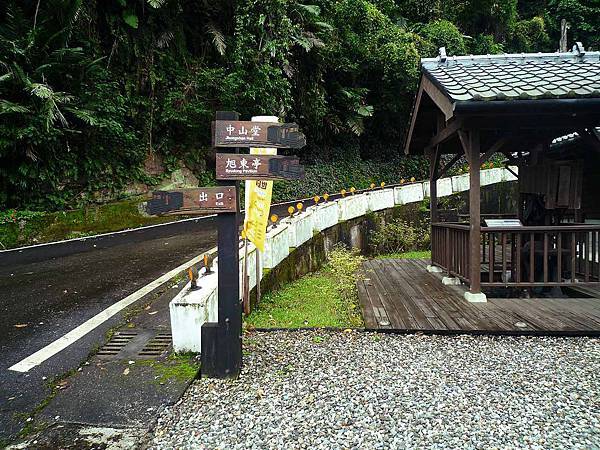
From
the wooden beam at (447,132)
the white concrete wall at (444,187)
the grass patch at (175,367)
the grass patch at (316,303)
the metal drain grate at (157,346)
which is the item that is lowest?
the grass patch at (316,303)

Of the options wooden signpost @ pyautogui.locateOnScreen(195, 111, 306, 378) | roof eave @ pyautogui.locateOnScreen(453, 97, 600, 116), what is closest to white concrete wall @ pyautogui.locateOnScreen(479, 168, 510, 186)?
roof eave @ pyautogui.locateOnScreen(453, 97, 600, 116)

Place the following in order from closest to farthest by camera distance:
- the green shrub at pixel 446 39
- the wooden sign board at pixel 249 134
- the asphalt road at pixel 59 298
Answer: the asphalt road at pixel 59 298
the wooden sign board at pixel 249 134
the green shrub at pixel 446 39

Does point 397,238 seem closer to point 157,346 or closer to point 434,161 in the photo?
point 434,161

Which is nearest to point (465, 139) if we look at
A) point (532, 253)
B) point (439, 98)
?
point (439, 98)

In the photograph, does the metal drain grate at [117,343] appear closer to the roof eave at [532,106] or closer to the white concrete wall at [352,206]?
the roof eave at [532,106]

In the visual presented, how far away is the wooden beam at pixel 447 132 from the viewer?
6.21m

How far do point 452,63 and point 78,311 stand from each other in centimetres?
662

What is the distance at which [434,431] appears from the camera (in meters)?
2.82

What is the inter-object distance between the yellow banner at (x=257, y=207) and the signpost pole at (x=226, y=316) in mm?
1346

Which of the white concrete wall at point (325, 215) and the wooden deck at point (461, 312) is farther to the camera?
the white concrete wall at point (325, 215)

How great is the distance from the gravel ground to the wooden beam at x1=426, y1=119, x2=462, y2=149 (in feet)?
10.2

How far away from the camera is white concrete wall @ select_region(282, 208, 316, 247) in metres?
8.30

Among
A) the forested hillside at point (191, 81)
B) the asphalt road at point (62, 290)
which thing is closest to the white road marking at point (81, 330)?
the asphalt road at point (62, 290)

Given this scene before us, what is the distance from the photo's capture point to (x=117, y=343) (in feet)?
14.3
